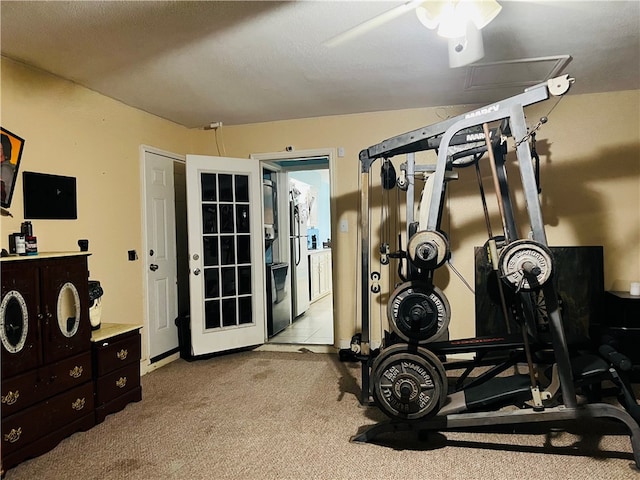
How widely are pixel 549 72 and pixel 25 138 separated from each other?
12.3ft

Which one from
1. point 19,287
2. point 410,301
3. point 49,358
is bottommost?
point 49,358

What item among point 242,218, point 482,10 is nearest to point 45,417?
point 242,218

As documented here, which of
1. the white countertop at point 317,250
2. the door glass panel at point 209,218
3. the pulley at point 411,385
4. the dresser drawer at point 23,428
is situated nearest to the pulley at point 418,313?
the pulley at point 411,385

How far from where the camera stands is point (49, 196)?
2.85 meters

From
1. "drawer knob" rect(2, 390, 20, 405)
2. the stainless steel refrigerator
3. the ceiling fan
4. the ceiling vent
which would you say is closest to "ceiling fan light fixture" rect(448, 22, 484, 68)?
the ceiling fan

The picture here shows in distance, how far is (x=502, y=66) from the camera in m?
2.93

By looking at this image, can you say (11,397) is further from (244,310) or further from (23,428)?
(244,310)

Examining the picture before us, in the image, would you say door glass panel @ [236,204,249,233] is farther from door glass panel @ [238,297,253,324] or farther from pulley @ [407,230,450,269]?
pulley @ [407,230,450,269]

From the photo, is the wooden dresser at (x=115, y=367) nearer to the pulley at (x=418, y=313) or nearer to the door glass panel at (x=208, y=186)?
the door glass panel at (x=208, y=186)

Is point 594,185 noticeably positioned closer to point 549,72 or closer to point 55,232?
point 549,72

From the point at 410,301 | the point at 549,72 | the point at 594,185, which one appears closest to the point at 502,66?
the point at 549,72

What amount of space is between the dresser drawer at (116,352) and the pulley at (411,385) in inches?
73.2

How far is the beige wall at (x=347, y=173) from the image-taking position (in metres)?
2.99

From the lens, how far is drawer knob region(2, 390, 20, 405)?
2164 millimetres
